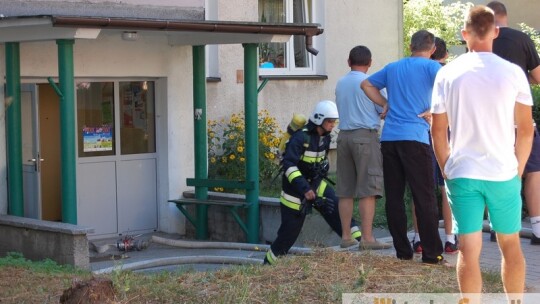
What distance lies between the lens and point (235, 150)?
1512 centimetres

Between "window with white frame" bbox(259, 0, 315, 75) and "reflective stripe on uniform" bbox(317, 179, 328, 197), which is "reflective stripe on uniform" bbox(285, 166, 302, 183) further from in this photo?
"window with white frame" bbox(259, 0, 315, 75)

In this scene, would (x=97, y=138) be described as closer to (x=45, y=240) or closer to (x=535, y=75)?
(x=45, y=240)

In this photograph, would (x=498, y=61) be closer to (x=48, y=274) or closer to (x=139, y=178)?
(x=48, y=274)

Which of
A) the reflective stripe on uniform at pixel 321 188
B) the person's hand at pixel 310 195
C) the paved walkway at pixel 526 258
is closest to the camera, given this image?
the paved walkway at pixel 526 258

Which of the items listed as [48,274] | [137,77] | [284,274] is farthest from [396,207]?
[137,77]

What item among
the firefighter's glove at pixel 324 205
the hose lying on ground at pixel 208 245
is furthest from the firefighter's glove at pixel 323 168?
the hose lying on ground at pixel 208 245

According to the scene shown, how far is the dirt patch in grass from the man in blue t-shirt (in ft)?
1.02

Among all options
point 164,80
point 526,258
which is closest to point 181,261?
point 164,80

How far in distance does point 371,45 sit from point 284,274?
10.7 m

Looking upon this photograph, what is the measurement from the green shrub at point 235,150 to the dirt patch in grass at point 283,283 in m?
6.75

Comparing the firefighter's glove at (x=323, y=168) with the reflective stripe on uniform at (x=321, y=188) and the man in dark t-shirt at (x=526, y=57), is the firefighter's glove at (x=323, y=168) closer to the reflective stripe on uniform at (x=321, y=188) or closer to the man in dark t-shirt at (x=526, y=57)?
the reflective stripe on uniform at (x=321, y=188)

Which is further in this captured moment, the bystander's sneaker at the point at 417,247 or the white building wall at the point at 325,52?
the white building wall at the point at 325,52

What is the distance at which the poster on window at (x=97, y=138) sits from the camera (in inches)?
526

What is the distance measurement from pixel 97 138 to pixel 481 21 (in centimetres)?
820
